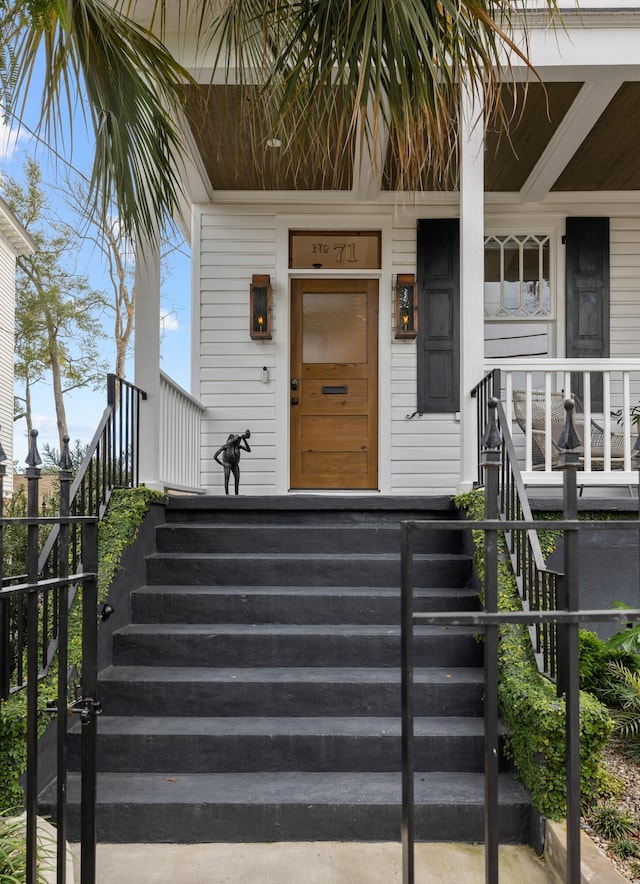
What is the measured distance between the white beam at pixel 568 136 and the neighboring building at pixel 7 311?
35.3 feet

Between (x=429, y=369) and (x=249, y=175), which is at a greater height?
(x=249, y=175)

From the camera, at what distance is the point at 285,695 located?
3.24 meters

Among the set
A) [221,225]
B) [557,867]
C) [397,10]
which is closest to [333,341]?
[221,225]

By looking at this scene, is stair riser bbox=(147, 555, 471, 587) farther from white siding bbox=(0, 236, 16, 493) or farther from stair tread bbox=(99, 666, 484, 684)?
white siding bbox=(0, 236, 16, 493)

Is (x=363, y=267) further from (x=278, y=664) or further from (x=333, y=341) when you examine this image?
(x=278, y=664)

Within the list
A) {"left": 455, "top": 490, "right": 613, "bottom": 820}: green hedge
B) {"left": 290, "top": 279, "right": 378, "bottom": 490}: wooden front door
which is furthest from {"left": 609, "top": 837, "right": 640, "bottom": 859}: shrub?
{"left": 290, "top": 279, "right": 378, "bottom": 490}: wooden front door

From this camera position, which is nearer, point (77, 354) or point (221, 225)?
point (221, 225)

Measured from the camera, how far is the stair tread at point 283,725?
9.88ft

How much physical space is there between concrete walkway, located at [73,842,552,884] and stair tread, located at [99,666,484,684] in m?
0.75

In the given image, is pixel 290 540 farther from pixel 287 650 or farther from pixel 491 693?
pixel 491 693

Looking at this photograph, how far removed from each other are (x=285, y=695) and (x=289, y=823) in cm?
64

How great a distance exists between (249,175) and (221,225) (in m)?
0.58

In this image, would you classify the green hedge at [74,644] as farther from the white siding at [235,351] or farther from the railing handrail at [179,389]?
the white siding at [235,351]

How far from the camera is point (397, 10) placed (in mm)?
2117
